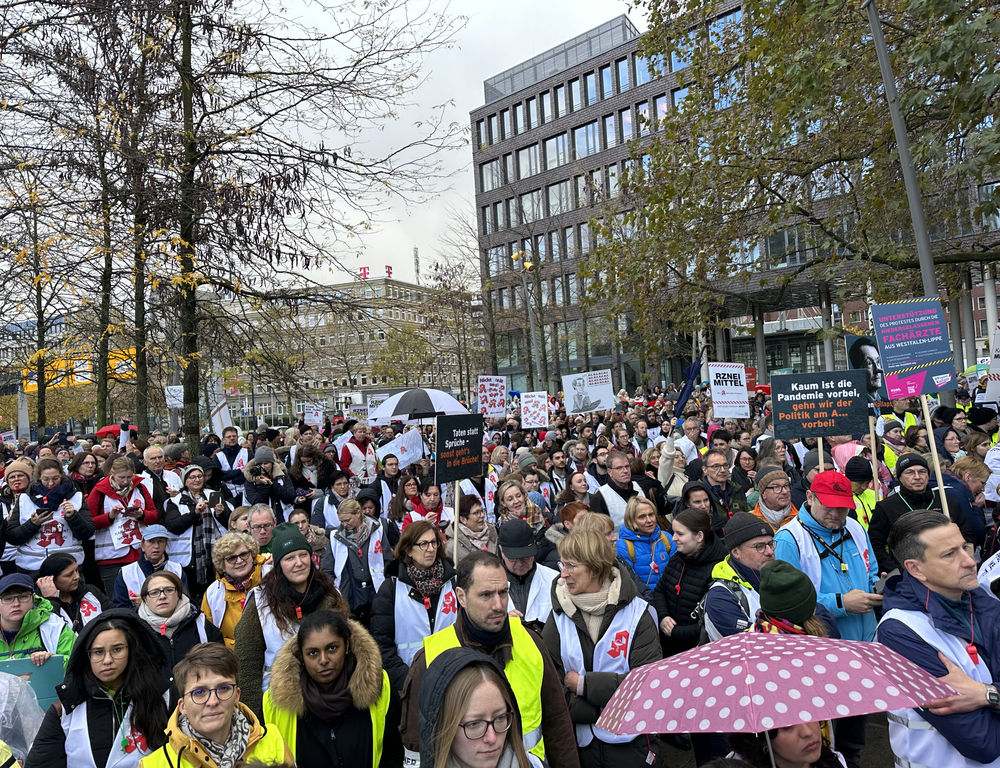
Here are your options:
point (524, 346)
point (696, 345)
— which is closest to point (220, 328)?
point (696, 345)

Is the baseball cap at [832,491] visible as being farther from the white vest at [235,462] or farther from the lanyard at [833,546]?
the white vest at [235,462]

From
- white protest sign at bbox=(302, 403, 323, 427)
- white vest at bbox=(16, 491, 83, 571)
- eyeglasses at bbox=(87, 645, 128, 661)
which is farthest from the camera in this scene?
white protest sign at bbox=(302, 403, 323, 427)

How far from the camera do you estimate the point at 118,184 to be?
35.8ft

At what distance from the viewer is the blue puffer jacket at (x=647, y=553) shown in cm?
557

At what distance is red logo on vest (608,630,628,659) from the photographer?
3.80 meters

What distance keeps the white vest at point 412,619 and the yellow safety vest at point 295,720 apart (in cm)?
81

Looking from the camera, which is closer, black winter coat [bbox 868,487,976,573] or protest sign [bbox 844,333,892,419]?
black winter coat [bbox 868,487,976,573]

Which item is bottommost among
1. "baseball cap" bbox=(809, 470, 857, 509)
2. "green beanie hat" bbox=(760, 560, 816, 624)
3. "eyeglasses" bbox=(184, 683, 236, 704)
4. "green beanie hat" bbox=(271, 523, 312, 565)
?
"eyeglasses" bbox=(184, 683, 236, 704)

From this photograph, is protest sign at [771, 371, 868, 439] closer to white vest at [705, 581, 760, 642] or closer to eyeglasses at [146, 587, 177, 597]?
white vest at [705, 581, 760, 642]

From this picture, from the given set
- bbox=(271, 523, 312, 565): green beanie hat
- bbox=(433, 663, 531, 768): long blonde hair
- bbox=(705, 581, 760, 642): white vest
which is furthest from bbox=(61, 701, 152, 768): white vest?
bbox=(705, 581, 760, 642): white vest

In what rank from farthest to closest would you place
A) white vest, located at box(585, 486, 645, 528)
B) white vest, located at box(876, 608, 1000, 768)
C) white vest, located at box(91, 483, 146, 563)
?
white vest, located at box(91, 483, 146, 563) < white vest, located at box(585, 486, 645, 528) < white vest, located at box(876, 608, 1000, 768)

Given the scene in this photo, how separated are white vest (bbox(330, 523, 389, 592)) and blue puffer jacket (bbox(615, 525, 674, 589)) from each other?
198 centimetres

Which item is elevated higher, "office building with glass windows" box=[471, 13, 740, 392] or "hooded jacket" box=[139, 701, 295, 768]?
"office building with glass windows" box=[471, 13, 740, 392]

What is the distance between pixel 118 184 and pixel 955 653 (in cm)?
1161
